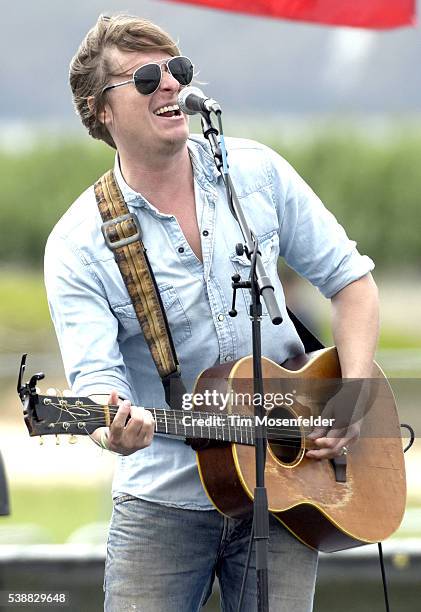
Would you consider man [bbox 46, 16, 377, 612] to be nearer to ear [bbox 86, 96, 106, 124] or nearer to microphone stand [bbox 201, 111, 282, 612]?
ear [bbox 86, 96, 106, 124]

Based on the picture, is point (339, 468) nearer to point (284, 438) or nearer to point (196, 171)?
point (284, 438)

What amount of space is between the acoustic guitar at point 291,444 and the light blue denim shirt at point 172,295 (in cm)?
9

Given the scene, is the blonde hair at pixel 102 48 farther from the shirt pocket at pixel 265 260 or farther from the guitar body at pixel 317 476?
the guitar body at pixel 317 476

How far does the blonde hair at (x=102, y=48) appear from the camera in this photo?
3385 millimetres

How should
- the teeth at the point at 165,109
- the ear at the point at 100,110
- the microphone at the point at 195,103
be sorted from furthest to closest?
the ear at the point at 100,110
the teeth at the point at 165,109
the microphone at the point at 195,103

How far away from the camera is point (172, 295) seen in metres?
3.28

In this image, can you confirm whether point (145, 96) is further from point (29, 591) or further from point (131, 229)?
point (29, 591)

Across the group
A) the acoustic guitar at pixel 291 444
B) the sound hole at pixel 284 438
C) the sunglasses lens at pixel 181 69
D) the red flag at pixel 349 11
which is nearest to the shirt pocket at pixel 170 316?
the acoustic guitar at pixel 291 444

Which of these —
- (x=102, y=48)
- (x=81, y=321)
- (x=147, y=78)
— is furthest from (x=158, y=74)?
(x=81, y=321)

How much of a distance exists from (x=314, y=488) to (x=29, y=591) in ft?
6.46

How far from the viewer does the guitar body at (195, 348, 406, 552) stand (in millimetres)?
3199

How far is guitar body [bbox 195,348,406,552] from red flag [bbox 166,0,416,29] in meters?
2.51

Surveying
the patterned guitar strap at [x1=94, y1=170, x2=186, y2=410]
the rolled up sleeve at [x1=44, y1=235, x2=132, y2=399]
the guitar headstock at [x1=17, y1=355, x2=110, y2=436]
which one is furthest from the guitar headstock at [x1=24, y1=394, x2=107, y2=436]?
the patterned guitar strap at [x1=94, y1=170, x2=186, y2=410]

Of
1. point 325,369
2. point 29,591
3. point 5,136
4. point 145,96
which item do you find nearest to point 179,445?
point 325,369
